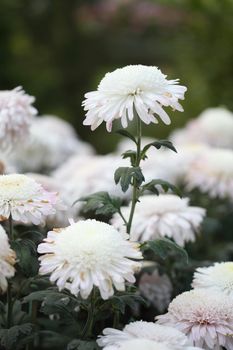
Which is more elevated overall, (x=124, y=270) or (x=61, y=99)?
(x=61, y=99)

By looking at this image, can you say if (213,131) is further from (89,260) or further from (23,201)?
(89,260)

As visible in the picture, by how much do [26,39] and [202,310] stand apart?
5154 millimetres

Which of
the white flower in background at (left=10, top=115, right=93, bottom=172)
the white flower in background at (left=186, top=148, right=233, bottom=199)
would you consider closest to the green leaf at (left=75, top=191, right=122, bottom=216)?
the white flower in background at (left=186, top=148, right=233, bottom=199)

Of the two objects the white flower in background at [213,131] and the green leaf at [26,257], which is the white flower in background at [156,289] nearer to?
the green leaf at [26,257]

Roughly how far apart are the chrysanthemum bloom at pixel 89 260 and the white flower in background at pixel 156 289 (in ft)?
1.83

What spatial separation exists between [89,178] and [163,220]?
0.53m

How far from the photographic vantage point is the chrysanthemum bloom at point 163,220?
1583 millimetres

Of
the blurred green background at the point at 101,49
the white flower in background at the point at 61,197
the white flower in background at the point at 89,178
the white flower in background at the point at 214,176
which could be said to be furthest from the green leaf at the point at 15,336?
the blurred green background at the point at 101,49

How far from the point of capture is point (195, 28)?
3.87m

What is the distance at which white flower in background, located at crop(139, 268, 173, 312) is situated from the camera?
166cm

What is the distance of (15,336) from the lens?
1.20 metres

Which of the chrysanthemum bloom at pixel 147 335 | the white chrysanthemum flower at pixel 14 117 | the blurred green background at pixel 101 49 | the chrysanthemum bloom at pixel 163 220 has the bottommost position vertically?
the chrysanthemum bloom at pixel 147 335

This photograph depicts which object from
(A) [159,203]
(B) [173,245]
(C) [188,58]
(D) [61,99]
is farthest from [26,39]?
(B) [173,245]

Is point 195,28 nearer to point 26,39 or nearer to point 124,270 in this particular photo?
point 26,39
